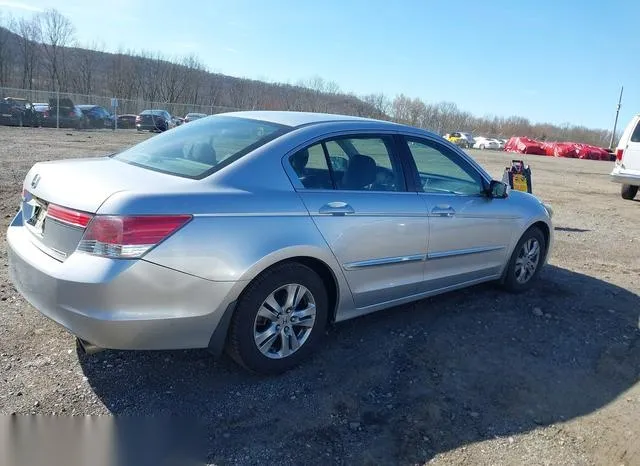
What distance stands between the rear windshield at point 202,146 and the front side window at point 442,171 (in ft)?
4.12

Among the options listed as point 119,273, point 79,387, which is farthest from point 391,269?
point 79,387

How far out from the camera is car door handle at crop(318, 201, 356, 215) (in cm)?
337

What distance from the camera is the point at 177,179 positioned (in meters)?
3.04

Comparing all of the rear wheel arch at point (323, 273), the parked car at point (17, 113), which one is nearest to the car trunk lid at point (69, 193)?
the rear wheel arch at point (323, 273)

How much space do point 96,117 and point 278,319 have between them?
34.6 metres

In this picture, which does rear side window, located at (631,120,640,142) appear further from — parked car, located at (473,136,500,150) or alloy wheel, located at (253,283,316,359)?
parked car, located at (473,136,500,150)

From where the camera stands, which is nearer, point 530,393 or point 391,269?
point 530,393

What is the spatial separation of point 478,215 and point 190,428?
3.00 meters

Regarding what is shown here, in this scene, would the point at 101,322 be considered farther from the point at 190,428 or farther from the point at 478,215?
the point at 478,215

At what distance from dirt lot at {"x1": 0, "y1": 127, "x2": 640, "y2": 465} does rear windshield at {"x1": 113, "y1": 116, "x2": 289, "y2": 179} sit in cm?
130

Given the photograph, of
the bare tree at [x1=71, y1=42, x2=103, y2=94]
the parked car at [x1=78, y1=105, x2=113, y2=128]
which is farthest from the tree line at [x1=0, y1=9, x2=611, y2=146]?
the parked car at [x1=78, y1=105, x2=113, y2=128]

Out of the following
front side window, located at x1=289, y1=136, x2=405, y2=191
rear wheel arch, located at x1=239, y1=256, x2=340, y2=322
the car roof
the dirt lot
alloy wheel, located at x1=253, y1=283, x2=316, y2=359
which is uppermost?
the car roof

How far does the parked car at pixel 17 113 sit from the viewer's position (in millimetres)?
27984

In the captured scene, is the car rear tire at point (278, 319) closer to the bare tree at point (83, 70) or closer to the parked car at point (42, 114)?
the parked car at point (42, 114)
